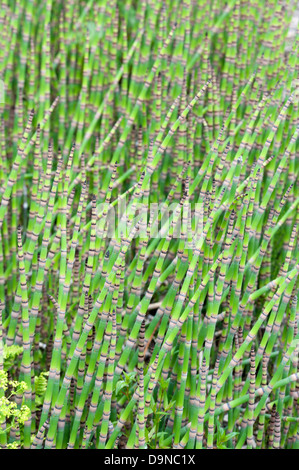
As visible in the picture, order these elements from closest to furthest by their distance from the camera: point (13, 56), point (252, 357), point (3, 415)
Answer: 1. point (3, 415)
2. point (252, 357)
3. point (13, 56)

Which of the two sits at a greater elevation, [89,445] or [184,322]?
[184,322]

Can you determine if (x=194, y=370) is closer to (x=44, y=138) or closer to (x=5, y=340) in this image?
(x=5, y=340)

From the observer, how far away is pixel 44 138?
196 cm

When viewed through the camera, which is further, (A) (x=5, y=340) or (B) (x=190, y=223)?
(A) (x=5, y=340)

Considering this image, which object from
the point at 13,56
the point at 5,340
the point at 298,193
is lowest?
the point at 5,340

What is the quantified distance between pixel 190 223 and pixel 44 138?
0.90 metres

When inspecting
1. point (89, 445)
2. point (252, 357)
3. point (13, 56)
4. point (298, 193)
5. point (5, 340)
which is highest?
point (13, 56)

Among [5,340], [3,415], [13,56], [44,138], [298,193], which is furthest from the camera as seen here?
[13,56]

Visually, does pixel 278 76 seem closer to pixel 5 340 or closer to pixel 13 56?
pixel 13 56

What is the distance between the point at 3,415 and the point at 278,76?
4.95ft

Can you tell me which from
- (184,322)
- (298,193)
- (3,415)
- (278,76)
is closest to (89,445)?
(3,415)

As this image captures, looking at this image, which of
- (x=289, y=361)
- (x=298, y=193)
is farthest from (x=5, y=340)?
(x=298, y=193)

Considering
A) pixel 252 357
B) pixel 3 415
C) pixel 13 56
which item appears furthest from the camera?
pixel 13 56
